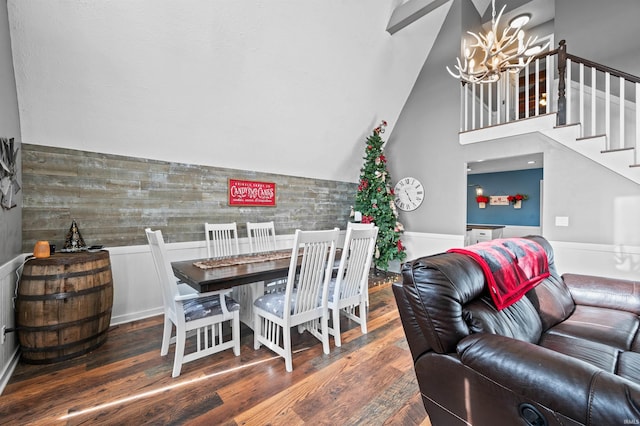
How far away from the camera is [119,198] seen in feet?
9.49

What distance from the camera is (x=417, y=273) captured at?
131 cm

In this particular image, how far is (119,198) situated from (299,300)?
2262 mm

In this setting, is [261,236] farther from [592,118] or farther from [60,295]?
[592,118]

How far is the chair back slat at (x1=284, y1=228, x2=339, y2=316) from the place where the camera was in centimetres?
203

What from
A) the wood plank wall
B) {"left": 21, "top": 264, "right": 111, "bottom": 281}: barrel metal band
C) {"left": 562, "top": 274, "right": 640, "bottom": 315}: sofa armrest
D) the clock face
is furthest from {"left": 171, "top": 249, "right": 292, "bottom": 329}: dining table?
the clock face

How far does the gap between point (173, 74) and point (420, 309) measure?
3091 mm

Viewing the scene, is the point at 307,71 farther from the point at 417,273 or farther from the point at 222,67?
the point at 417,273

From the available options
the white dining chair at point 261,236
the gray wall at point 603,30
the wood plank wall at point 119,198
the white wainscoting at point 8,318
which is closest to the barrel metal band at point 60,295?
the white wainscoting at point 8,318

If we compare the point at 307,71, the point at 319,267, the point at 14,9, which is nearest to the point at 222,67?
the point at 307,71

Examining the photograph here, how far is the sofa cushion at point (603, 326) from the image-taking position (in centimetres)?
162

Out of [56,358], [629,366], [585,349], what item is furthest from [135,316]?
[629,366]

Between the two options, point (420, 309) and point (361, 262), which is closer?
point (420, 309)

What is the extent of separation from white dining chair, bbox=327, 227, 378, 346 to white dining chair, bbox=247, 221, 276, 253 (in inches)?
58.3

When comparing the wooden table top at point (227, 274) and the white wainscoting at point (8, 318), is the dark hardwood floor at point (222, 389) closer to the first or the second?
the white wainscoting at point (8, 318)
